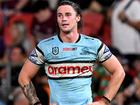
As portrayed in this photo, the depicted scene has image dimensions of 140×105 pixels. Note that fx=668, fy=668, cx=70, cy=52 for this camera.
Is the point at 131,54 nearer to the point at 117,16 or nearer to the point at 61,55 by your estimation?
the point at 117,16

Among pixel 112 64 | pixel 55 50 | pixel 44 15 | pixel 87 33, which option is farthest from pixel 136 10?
pixel 55 50

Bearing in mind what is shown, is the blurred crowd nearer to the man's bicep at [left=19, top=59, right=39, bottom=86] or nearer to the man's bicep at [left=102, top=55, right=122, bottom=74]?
the man's bicep at [left=19, top=59, right=39, bottom=86]

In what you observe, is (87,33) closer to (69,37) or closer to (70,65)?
(69,37)

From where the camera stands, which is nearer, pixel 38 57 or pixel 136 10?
pixel 38 57

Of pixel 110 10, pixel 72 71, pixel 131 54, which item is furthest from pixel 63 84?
pixel 110 10

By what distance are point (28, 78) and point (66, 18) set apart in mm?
804

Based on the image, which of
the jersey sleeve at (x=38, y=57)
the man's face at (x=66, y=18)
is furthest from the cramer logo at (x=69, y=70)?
the man's face at (x=66, y=18)

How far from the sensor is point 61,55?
23.2 feet

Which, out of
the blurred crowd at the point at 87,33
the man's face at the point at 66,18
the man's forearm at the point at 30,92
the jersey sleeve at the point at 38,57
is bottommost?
the blurred crowd at the point at 87,33

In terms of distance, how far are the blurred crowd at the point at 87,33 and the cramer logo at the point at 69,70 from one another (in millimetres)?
2996

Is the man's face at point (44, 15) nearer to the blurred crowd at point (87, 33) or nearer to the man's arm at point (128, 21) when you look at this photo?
the blurred crowd at point (87, 33)

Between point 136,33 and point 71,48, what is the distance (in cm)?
460

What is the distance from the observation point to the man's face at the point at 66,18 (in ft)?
23.2

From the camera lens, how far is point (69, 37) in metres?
7.16
